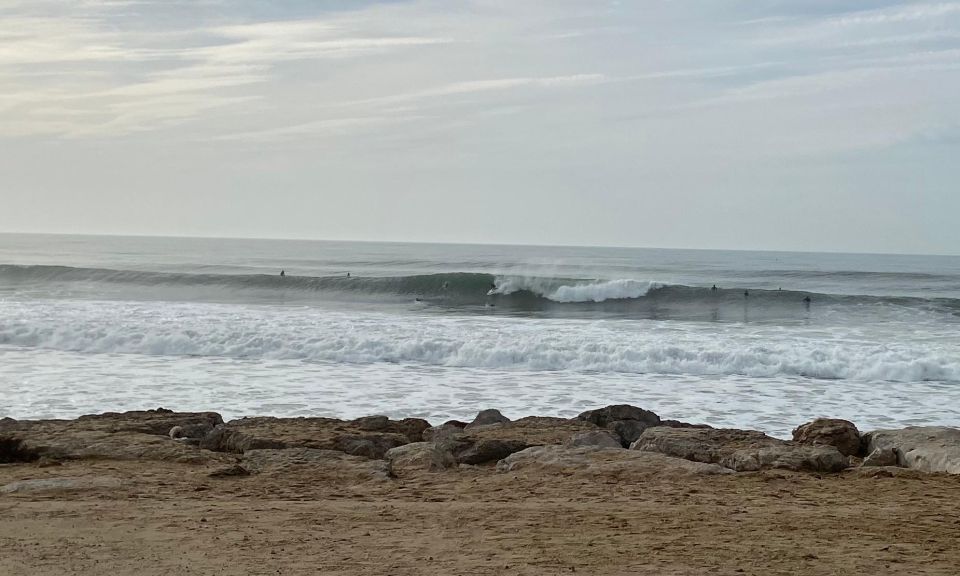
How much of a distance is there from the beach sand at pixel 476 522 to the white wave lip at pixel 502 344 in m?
7.50

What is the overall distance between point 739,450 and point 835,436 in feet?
3.93

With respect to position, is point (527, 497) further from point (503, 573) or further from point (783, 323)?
point (783, 323)

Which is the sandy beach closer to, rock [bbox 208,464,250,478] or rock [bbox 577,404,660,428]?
rock [bbox 208,464,250,478]

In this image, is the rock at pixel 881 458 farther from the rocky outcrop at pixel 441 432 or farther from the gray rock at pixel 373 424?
the gray rock at pixel 373 424

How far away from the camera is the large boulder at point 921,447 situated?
6137mm

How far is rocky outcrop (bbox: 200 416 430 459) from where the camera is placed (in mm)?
6477

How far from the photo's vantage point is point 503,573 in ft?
12.1

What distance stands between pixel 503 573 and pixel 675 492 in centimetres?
185

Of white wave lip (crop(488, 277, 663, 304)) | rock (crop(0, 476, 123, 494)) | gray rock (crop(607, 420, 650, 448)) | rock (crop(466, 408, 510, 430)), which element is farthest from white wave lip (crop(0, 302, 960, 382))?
white wave lip (crop(488, 277, 663, 304))

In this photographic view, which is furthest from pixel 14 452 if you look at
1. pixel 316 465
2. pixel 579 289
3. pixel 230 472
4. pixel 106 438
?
pixel 579 289

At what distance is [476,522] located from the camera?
4488 mm

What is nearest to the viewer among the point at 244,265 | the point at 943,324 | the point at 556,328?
the point at 556,328

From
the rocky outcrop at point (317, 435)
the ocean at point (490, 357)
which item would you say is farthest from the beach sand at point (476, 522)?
the ocean at point (490, 357)

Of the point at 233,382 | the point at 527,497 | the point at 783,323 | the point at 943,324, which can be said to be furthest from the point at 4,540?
the point at 943,324
